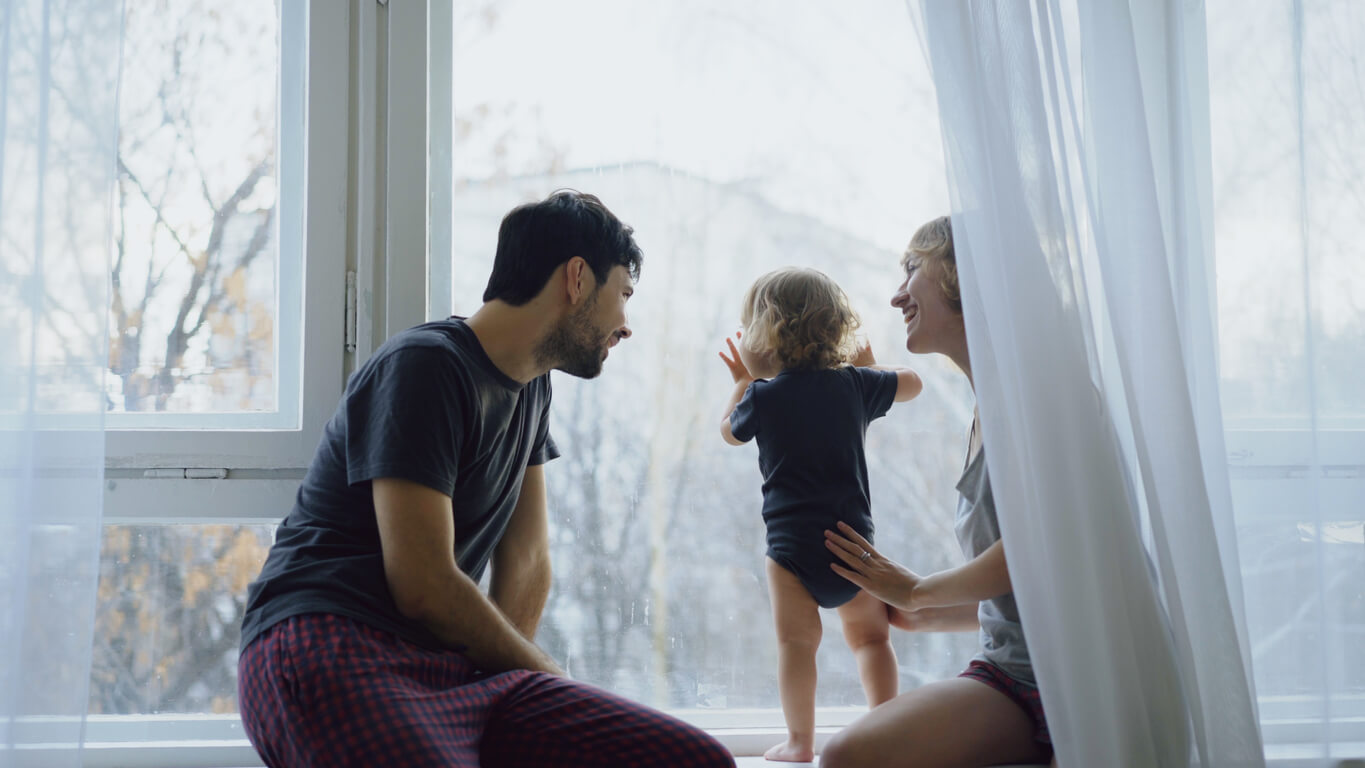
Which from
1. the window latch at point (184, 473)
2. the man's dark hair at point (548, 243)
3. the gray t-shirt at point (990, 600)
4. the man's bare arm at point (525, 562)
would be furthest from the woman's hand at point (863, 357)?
the window latch at point (184, 473)

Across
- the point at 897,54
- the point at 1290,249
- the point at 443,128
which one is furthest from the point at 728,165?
the point at 1290,249

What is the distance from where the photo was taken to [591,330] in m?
1.44

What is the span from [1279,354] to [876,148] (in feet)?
2.43

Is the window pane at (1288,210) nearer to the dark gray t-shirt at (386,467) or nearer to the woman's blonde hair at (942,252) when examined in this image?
the woman's blonde hair at (942,252)

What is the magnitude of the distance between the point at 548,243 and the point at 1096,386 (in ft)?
2.69

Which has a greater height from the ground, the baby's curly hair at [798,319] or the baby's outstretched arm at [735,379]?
the baby's curly hair at [798,319]

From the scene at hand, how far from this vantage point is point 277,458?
156 cm

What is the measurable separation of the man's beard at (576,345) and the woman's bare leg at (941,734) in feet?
2.21

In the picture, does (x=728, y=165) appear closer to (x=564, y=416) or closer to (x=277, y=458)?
(x=564, y=416)

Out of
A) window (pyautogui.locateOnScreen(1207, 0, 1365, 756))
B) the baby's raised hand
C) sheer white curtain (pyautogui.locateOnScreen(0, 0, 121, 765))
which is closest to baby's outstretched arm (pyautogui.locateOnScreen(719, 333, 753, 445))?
the baby's raised hand

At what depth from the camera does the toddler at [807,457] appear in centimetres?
157

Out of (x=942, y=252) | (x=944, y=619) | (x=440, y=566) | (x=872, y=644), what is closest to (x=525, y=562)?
(x=440, y=566)

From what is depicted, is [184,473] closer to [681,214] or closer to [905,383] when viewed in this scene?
[681,214]

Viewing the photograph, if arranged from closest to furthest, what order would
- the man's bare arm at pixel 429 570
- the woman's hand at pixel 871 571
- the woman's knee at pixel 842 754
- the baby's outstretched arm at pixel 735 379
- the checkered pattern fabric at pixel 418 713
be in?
the checkered pattern fabric at pixel 418 713 < the man's bare arm at pixel 429 570 < the woman's knee at pixel 842 754 < the woman's hand at pixel 871 571 < the baby's outstretched arm at pixel 735 379
